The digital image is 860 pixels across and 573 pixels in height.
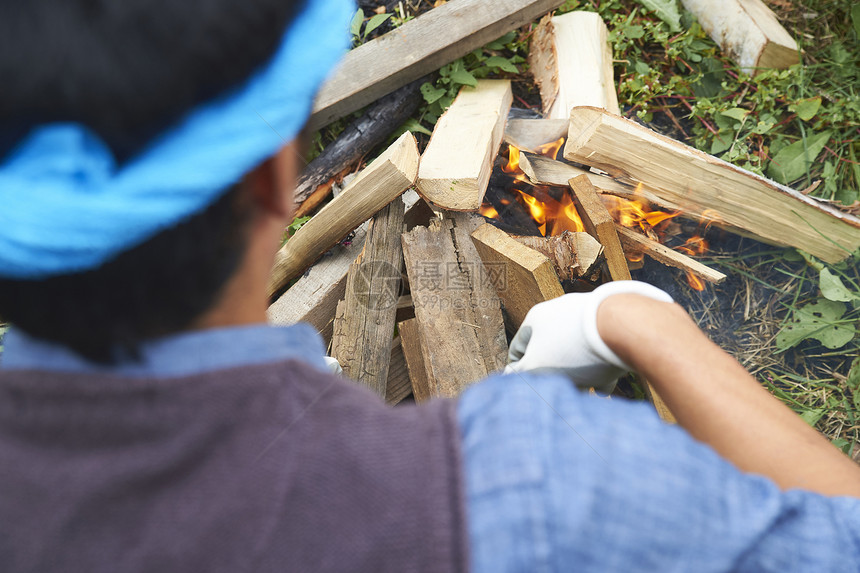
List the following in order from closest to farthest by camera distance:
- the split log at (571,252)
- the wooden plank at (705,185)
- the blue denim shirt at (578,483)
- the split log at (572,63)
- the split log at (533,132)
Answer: the blue denim shirt at (578,483) → the split log at (571,252) → the wooden plank at (705,185) → the split log at (533,132) → the split log at (572,63)

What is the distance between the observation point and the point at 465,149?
2490 mm

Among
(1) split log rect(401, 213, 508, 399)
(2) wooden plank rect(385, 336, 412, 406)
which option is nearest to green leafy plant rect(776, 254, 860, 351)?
(1) split log rect(401, 213, 508, 399)

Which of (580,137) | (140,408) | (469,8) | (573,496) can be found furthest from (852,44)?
(140,408)

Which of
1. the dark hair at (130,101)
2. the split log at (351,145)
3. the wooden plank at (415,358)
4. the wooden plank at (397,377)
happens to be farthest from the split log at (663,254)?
the dark hair at (130,101)

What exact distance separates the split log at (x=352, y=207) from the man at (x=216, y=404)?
4.92 ft

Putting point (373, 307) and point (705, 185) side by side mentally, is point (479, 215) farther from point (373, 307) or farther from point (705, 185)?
point (705, 185)

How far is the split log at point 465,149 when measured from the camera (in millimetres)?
2359

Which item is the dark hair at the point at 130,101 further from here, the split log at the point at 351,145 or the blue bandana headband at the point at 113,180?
the split log at the point at 351,145

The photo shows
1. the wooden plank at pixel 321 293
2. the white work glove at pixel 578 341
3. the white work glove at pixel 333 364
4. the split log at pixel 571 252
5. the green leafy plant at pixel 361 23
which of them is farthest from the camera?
the green leafy plant at pixel 361 23

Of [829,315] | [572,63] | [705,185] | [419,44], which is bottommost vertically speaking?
[829,315]

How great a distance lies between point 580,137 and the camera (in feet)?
8.21

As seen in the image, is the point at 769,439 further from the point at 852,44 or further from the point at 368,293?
the point at 852,44

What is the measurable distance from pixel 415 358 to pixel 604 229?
0.97 metres

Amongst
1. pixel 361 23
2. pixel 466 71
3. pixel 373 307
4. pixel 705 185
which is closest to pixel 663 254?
Answer: pixel 705 185
